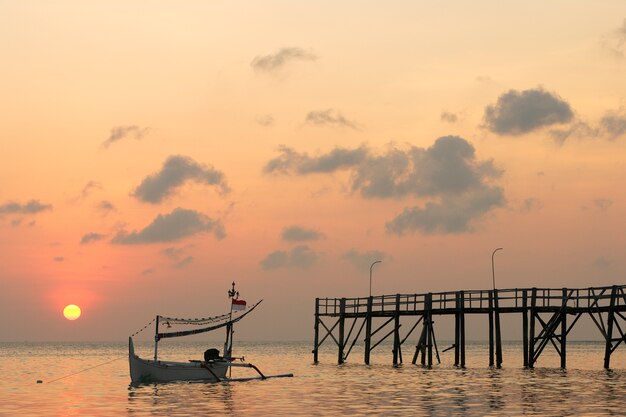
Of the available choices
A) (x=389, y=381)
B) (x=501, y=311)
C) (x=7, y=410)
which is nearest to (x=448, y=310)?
(x=501, y=311)

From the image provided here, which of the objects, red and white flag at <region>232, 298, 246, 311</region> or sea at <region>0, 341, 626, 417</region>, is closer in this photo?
sea at <region>0, 341, 626, 417</region>

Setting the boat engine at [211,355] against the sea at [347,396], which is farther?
the boat engine at [211,355]

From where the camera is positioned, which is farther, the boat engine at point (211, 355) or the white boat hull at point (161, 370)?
the boat engine at point (211, 355)

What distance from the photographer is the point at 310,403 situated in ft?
140

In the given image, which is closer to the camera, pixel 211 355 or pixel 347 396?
pixel 347 396

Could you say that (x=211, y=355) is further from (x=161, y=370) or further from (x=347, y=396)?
(x=347, y=396)

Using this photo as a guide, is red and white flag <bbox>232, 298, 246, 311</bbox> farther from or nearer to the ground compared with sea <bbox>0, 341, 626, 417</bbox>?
farther from the ground

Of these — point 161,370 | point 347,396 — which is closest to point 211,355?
point 161,370

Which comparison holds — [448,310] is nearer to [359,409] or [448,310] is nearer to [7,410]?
[359,409]

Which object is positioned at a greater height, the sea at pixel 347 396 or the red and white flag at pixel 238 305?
the red and white flag at pixel 238 305

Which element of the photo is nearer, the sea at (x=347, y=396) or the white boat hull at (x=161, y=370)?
the sea at (x=347, y=396)

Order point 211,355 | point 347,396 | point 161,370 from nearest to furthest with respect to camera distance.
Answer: point 347,396, point 161,370, point 211,355

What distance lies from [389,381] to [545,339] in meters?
12.3

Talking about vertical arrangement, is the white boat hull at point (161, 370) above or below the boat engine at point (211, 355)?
below
